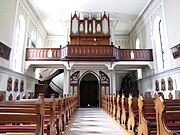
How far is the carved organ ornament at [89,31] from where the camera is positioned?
14.9m

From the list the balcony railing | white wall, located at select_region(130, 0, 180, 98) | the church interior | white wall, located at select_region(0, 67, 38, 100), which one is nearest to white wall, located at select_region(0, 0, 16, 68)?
the church interior

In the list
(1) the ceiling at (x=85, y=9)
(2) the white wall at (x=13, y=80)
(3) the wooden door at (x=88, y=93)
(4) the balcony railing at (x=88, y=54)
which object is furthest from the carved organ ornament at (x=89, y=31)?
(3) the wooden door at (x=88, y=93)

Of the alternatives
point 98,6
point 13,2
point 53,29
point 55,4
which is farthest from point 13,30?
point 53,29

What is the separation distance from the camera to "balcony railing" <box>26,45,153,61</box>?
43.0 ft

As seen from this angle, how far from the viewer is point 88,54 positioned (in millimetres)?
13195

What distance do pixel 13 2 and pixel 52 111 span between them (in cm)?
965

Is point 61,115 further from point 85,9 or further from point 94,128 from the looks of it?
point 85,9

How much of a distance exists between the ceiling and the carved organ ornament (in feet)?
3.04

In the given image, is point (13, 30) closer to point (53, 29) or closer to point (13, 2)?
point (13, 2)

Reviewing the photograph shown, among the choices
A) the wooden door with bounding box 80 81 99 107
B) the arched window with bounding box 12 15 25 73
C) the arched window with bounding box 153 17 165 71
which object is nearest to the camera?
the arched window with bounding box 12 15 25 73

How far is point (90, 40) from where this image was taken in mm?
14891

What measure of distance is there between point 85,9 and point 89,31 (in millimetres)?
2134

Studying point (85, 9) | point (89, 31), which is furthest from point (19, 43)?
point (85, 9)

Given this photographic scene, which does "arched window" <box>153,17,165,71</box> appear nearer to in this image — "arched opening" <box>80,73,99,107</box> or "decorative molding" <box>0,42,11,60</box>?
"arched opening" <box>80,73,99,107</box>
